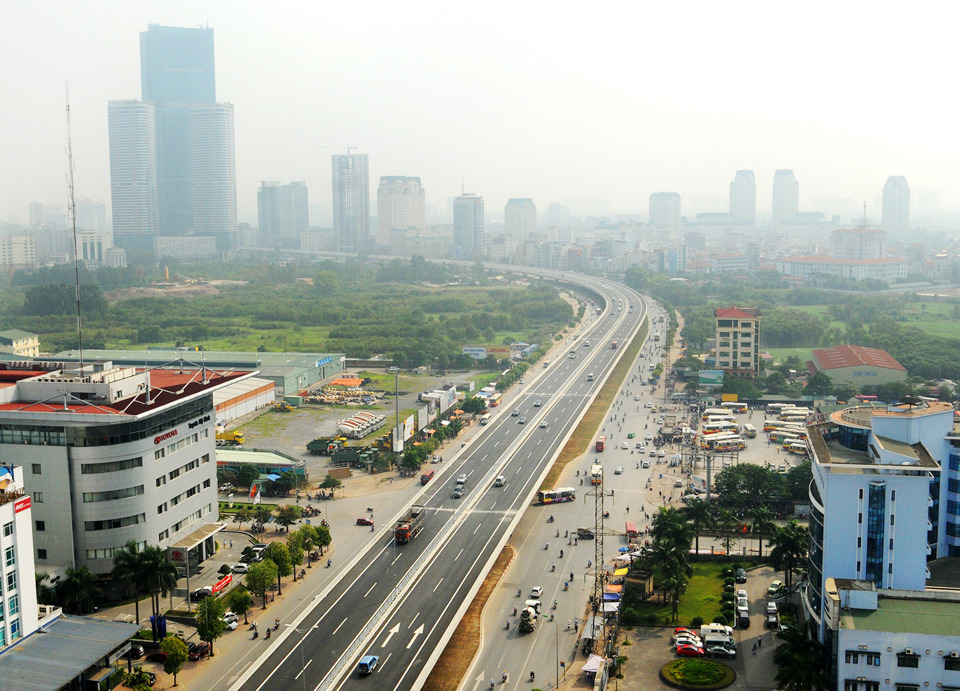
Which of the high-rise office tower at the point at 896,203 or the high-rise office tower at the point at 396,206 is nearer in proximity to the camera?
the high-rise office tower at the point at 396,206

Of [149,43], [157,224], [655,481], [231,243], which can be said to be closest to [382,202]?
[231,243]

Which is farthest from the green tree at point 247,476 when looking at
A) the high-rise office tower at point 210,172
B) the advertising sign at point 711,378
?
the high-rise office tower at point 210,172

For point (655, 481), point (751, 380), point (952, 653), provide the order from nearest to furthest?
point (952, 653), point (655, 481), point (751, 380)

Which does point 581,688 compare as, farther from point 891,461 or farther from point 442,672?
point 891,461

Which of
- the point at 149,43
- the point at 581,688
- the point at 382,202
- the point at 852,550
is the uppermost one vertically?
the point at 149,43

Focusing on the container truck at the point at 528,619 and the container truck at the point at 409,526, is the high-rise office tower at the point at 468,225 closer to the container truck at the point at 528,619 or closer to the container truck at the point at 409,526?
the container truck at the point at 409,526

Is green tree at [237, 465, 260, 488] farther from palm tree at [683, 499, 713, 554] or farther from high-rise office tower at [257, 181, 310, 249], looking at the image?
high-rise office tower at [257, 181, 310, 249]

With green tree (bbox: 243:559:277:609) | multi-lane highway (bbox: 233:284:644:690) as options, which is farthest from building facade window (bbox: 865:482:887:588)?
green tree (bbox: 243:559:277:609)
